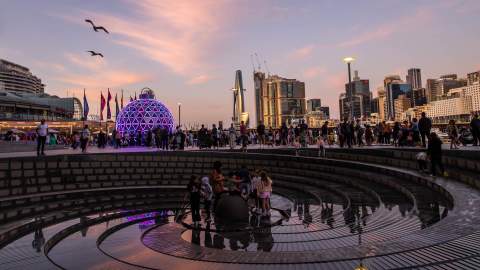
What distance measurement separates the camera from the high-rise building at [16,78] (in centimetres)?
14662

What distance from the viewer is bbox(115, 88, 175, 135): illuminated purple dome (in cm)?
2998

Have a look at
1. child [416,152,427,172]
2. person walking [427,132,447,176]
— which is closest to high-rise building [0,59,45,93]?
child [416,152,427,172]

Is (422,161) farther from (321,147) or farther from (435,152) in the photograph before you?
(321,147)

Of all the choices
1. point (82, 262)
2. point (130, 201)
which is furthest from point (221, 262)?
point (130, 201)

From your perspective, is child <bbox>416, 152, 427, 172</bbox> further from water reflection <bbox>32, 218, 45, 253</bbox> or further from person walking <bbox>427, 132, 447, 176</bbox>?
water reflection <bbox>32, 218, 45, 253</bbox>

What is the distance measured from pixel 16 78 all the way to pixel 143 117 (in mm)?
148745

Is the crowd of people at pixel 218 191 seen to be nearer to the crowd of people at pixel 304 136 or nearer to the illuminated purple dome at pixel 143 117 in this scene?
the crowd of people at pixel 304 136

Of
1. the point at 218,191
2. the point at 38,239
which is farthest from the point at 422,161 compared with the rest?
A: the point at 38,239

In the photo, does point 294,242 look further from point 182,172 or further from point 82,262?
point 182,172

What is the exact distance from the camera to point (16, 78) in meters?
152

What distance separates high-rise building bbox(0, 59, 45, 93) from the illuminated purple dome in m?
130

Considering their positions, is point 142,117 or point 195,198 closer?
point 195,198

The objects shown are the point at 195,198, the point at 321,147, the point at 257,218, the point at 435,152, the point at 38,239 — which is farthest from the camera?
the point at 321,147

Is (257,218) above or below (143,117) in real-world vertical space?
below
